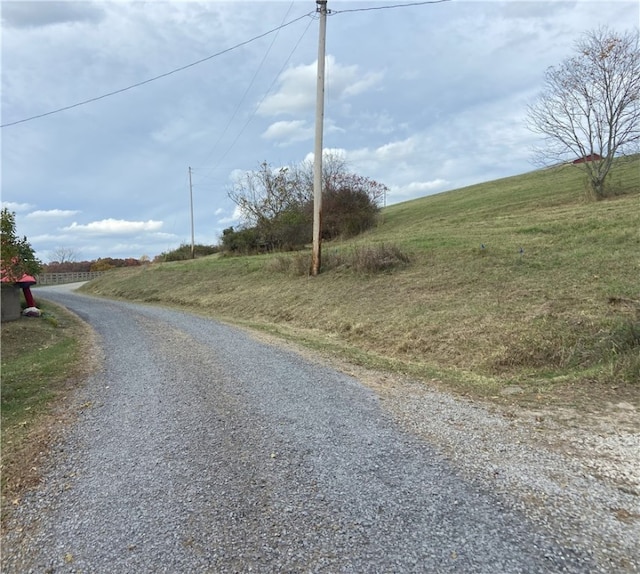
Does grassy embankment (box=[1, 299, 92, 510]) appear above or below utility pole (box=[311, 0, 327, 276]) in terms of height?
below

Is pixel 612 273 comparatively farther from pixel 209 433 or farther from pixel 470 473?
pixel 209 433

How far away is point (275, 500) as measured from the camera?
300cm

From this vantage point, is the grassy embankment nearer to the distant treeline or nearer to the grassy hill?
the grassy hill

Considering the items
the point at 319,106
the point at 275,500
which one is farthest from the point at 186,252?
the point at 275,500

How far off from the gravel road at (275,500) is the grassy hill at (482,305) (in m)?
1.80

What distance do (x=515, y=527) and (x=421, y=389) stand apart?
3033 millimetres

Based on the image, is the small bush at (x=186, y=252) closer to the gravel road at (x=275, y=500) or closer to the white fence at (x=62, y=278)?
the white fence at (x=62, y=278)

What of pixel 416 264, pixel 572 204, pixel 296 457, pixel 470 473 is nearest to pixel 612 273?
pixel 416 264

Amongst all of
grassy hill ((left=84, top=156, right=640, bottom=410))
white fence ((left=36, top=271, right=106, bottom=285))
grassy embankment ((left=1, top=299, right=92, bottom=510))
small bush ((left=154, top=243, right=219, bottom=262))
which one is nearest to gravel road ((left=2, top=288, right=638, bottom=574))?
grassy embankment ((left=1, top=299, right=92, bottom=510))

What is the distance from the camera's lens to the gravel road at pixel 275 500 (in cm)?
243

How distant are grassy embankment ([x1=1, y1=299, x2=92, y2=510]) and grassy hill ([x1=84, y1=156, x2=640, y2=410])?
419 centimetres

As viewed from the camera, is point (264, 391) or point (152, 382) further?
point (152, 382)

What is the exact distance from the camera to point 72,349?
9148 millimetres

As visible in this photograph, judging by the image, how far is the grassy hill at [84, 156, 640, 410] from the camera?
234 inches
